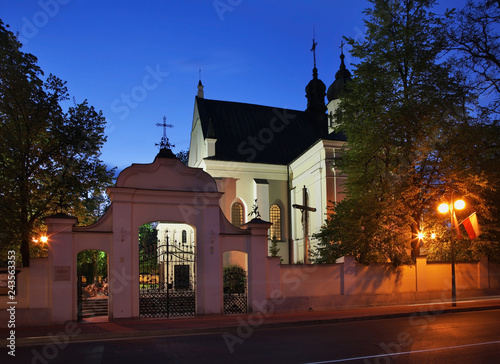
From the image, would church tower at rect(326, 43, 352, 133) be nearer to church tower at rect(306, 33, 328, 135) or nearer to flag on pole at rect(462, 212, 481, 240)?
church tower at rect(306, 33, 328, 135)

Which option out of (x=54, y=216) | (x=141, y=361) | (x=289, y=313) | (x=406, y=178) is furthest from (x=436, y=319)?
(x=54, y=216)

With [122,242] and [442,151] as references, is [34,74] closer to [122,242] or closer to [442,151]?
[122,242]

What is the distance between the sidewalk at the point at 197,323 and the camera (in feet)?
43.1

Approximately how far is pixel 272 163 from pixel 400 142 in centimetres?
1679

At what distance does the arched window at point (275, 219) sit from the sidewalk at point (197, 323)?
17.7 m

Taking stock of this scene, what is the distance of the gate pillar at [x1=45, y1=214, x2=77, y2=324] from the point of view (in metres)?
15.4

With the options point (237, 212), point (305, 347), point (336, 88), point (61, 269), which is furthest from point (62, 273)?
point (336, 88)

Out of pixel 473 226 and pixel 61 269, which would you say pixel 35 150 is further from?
pixel 473 226

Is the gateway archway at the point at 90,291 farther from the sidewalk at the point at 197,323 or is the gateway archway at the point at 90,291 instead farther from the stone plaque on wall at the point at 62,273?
the sidewalk at the point at 197,323

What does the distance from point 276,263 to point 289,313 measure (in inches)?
78.8

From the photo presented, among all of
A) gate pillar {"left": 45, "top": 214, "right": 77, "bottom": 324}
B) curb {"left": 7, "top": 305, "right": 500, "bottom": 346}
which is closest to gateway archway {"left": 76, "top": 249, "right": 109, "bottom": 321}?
gate pillar {"left": 45, "top": 214, "right": 77, "bottom": 324}

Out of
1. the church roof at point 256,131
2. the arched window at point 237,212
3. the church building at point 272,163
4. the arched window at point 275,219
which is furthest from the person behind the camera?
the church roof at point 256,131

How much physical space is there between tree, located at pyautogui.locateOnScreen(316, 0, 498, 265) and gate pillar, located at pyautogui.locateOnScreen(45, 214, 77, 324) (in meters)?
11.2

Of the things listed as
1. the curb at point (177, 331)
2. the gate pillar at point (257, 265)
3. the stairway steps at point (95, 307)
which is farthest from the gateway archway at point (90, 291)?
the gate pillar at point (257, 265)
